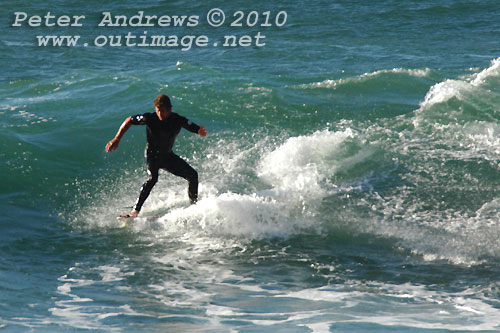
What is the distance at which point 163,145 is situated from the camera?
8820mm

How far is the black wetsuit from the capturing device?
862 centimetres

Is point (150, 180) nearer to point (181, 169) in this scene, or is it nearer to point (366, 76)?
point (181, 169)

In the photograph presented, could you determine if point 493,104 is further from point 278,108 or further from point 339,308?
point 339,308

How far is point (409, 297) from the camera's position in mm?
6820

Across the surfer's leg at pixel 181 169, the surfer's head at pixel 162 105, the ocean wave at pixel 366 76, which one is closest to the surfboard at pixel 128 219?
the surfer's leg at pixel 181 169

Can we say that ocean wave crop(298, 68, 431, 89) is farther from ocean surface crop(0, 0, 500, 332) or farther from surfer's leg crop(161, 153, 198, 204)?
surfer's leg crop(161, 153, 198, 204)

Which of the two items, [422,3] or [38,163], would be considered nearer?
[38,163]

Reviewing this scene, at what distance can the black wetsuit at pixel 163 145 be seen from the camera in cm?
862

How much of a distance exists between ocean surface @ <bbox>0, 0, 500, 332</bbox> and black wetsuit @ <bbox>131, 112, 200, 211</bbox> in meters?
0.46

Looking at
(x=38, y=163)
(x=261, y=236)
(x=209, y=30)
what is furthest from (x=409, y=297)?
(x=209, y=30)

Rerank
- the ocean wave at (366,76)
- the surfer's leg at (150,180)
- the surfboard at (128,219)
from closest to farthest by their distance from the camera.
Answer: the surfer's leg at (150,180)
the surfboard at (128,219)
the ocean wave at (366,76)

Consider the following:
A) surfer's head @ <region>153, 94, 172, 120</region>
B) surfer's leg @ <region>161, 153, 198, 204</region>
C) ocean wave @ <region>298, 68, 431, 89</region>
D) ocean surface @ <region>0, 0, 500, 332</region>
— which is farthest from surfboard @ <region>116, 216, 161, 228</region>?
ocean wave @ <region>298, 68, 431, 89</region>

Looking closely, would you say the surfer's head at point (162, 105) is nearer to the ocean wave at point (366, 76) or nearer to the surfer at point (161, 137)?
the surfer at point (161, 137)

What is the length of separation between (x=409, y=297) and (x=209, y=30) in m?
19.9
